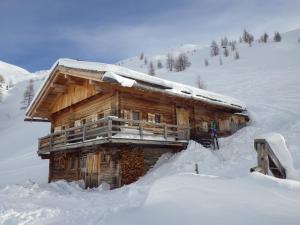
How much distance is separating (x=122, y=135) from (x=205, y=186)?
9.94 m

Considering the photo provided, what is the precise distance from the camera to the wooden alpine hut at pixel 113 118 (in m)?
16.2

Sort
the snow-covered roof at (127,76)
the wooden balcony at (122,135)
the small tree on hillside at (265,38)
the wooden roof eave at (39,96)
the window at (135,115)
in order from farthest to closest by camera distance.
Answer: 1. the small tree on hillside at (265,38)
2. the wooden roof eave at (39,96)
3. the window at (135,115)
4. the snow-covered roof at (127,76)
5. the wooden balcony at (122,135)

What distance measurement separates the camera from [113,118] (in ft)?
49.8

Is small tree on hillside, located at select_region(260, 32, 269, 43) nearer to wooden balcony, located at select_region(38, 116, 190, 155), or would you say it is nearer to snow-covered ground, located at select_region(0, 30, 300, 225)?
snow-covered ground, located at select_region(0, 30, 300, 225)

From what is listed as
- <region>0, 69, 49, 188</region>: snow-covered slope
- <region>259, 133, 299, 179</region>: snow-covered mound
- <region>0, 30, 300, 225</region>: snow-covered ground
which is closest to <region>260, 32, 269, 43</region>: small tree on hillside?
<region>0, 30, 300, 225</region>: snow-covered ground

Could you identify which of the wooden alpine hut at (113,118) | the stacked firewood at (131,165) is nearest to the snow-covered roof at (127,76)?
the wooden alpine hut at (113,118)

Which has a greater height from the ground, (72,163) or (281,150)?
(281,150)

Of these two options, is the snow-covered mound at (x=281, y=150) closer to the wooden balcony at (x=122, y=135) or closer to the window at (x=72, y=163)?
the wooden balcony at (x=122, y=135)

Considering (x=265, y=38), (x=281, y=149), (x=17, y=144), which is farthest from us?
(x=265, y=38)

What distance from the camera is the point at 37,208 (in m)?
9.70

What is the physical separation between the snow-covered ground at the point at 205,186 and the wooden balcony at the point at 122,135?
140 centimetres

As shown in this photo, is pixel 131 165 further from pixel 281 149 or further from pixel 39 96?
pixel 281 149

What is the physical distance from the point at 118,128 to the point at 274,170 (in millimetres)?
10153

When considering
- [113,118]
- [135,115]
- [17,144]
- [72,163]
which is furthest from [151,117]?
[17,144]
